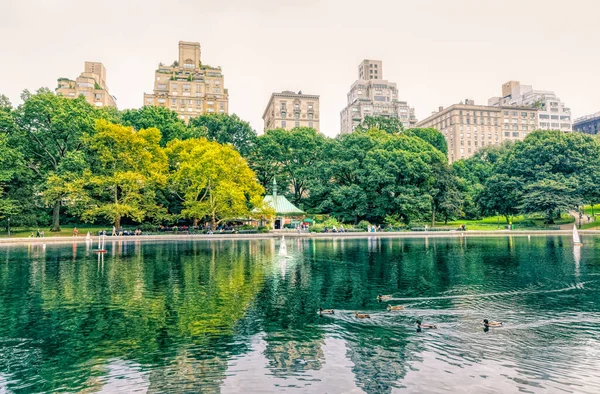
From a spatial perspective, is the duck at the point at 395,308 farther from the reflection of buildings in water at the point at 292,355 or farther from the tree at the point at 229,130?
the tree at the point at 229,130

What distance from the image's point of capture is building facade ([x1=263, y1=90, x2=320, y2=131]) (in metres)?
136

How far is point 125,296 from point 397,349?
12321mm

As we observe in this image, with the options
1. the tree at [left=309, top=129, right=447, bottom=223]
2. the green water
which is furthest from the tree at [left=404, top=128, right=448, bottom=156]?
the green water

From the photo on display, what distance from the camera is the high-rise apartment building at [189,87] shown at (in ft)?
422

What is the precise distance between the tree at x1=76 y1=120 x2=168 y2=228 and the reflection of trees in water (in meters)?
32.1

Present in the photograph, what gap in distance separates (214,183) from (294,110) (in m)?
81.3

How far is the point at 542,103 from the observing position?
163 meters

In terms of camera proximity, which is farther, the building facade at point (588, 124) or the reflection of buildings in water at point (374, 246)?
the building facade at point (588, 124)

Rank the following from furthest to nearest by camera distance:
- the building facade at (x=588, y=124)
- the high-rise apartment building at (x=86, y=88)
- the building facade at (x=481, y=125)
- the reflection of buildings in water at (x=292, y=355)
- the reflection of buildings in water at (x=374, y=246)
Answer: the building facade at (x=588, y=124)
the building facade at (x=481, y=125)
the high-rise apartment building at (x=86, y=88)
the reflection of buildings in water at (x=374, y=246)
the reflection of buildings in water at (x=292, y=355)

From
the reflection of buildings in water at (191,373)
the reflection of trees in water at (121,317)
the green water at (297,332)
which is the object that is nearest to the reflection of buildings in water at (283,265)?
the green water at (297,332)

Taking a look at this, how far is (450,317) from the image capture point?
47.7 ft

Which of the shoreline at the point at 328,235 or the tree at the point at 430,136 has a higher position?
the tree at the point at 430,136

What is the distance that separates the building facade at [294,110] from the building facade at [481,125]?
51002 millimetres

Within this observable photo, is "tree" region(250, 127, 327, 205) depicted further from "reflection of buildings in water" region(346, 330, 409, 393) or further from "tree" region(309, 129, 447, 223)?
"reflection of buildings in water" region(346, 330, 409, 393)
